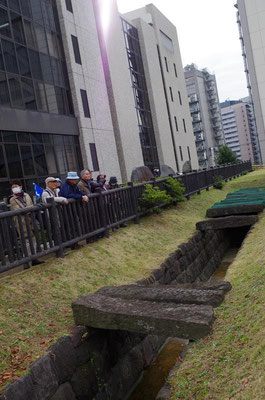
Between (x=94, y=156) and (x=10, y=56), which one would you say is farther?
(x=94, y=156)

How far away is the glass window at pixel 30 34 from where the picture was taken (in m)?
19.1

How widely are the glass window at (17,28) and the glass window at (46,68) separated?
4.99ft

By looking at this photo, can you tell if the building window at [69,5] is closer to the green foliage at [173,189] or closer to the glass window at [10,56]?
the glass window at [10,56]

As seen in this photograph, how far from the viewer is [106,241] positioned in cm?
856

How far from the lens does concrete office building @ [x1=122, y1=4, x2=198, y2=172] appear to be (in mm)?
34219

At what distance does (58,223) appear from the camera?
22.8 ft

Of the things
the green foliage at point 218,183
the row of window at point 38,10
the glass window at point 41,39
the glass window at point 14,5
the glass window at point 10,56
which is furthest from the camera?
the green foliage at point 218,183

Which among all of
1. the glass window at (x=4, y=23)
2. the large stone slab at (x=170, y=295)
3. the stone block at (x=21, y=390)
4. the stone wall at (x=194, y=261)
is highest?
the glass window at (x=4, y=23)

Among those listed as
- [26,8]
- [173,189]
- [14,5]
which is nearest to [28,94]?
[14,5]

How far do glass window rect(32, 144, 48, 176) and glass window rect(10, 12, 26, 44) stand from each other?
543 cm

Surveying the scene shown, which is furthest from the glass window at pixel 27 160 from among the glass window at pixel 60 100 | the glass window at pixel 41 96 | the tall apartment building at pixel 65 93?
the glass window at pixel 60 100

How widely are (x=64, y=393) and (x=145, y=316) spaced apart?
124 cm

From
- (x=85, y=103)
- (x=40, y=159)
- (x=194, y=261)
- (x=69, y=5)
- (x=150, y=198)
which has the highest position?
(x=69, y=5)

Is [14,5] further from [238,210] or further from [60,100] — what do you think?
[238,210]
